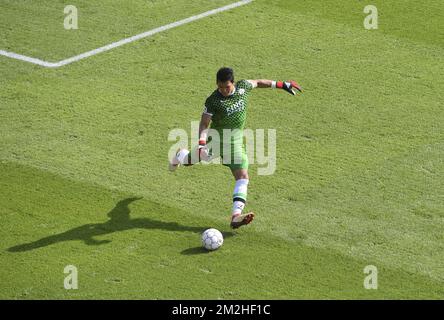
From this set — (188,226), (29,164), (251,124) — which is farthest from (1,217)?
(251,124)

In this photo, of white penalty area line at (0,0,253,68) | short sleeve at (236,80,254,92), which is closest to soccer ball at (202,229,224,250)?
short sleeve at (236,80,254,92)

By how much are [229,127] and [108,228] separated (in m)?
2.24

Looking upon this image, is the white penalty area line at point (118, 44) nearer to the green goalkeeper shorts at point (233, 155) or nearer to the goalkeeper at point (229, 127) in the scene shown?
the goalkeeper at point (229, 127)

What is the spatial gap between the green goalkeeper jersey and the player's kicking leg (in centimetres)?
67

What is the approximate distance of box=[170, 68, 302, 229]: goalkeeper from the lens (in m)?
14.4

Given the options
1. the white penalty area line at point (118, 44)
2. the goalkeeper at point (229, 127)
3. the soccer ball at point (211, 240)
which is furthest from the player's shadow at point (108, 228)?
the white penalty area line at point (118, 44)

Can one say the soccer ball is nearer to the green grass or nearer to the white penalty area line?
the green grass

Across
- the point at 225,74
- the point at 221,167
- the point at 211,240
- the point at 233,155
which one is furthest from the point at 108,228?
the point at 225,74

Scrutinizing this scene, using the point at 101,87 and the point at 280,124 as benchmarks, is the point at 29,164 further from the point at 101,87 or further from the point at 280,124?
the point at 280,124

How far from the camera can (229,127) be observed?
14.8m

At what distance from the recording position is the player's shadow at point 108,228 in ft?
46.1

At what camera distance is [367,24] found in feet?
67.8

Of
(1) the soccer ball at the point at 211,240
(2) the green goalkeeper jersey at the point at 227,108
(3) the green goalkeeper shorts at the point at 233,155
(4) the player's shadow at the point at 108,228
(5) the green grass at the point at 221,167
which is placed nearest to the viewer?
(5) the green grass at the point at 221,167

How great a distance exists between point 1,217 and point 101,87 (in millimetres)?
4587
